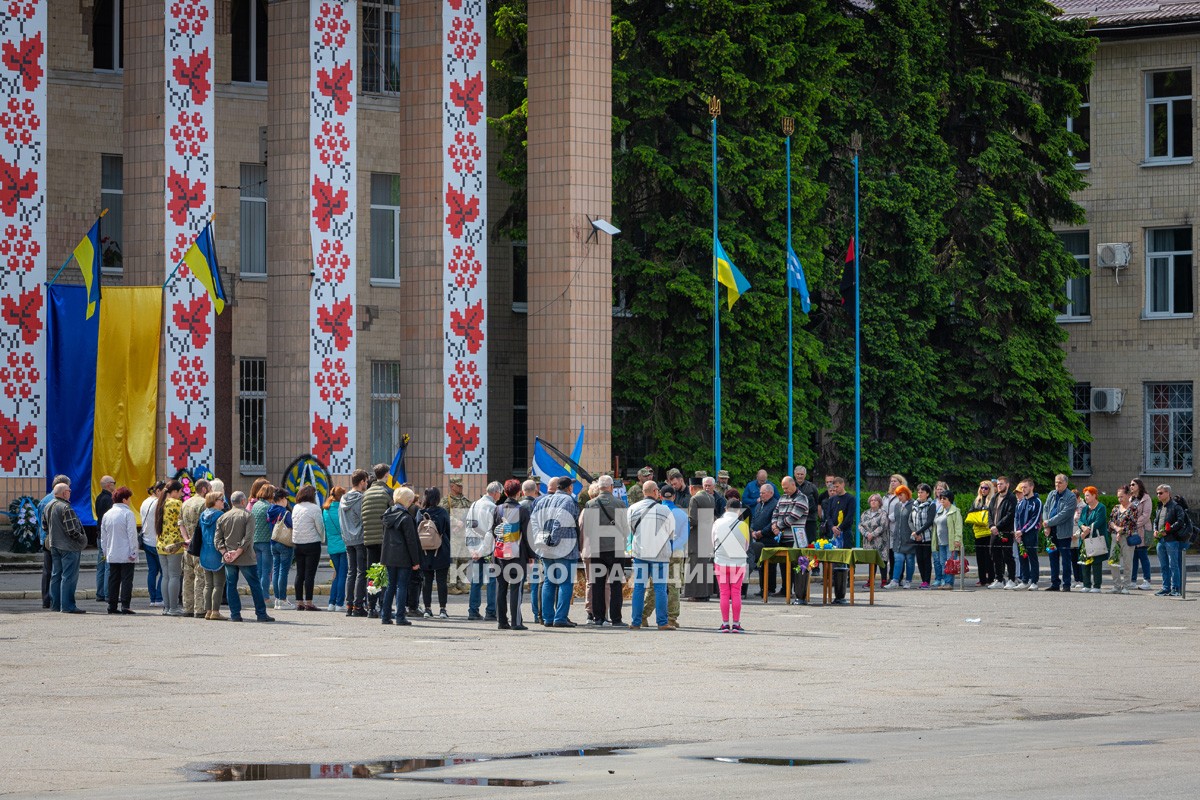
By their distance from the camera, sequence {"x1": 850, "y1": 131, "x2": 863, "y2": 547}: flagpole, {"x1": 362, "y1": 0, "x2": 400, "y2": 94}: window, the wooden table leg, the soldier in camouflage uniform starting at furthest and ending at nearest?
{"x1": 362, "y1": 0, "x2": 400, "y2": 94}: window, {"x1": 850, "y1": 131, "x2": 863, "y2": 547}: flagpole, the wooden table leg, the soldier in camouflage uniform

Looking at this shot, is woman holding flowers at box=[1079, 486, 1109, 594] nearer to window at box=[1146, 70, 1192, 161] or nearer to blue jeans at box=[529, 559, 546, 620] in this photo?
blue jeans at box=[529, 559, 546, 620]

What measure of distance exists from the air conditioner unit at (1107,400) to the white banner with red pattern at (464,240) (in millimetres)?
19246

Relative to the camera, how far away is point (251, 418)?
42469 millimetres

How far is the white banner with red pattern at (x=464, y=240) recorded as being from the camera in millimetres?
38625

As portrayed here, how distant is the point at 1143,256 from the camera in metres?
51.4

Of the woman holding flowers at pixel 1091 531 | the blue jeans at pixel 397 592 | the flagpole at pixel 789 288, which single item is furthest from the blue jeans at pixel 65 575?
the flagpole at pixel 789 288

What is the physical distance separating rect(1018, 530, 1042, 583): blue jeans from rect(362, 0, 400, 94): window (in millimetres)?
19400

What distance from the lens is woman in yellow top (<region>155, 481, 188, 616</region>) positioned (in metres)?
25.3

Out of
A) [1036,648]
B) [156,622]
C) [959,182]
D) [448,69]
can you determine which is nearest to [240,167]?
[448,69]

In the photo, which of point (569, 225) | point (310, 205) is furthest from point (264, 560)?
point (569, 225)

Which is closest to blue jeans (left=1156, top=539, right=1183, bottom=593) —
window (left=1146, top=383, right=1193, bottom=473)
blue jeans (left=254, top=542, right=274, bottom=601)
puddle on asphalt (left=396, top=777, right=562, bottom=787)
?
blue jeans (left=254, top=542, right=274, bottom=601)

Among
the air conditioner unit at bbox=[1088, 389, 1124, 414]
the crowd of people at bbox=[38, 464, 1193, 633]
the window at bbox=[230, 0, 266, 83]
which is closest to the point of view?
the crowd of people at bbox=[38, 464, 1193, 633]

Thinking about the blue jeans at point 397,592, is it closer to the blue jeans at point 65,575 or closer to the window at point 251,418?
the blue jeans at point 65,575

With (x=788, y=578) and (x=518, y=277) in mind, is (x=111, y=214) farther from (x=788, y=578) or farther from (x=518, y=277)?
(x=788, y=578)
